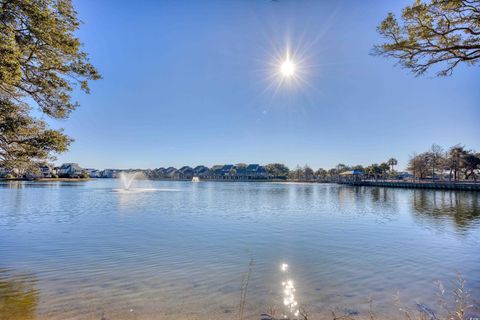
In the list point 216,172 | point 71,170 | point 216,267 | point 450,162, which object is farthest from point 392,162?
point 71,170

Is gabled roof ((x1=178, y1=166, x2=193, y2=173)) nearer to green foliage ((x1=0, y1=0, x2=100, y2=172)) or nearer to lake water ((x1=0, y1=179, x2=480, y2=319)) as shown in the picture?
lake water ((x1=0, y1=179, x2=480, y2=319))

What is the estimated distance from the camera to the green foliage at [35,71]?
682 centimetres

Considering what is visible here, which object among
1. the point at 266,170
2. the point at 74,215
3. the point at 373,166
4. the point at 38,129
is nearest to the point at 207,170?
the point at 266,170

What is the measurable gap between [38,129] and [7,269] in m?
4.40

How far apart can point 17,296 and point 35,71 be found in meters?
5.96

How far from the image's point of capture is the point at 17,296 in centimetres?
677

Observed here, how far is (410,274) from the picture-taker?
29.0 ft

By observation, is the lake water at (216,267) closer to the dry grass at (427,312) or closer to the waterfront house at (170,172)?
the dry grass at (427,312)

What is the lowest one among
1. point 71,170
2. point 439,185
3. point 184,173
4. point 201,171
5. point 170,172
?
point 439,185

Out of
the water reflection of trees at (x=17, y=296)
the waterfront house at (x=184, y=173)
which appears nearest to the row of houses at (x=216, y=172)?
the waterfront house at (x=184, y=173)

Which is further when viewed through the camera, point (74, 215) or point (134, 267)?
point (74, 215)

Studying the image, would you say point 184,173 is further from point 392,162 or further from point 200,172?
point 392,162

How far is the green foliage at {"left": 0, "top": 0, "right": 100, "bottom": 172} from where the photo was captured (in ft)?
22.4

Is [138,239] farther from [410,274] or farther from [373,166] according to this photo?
[373,166]
